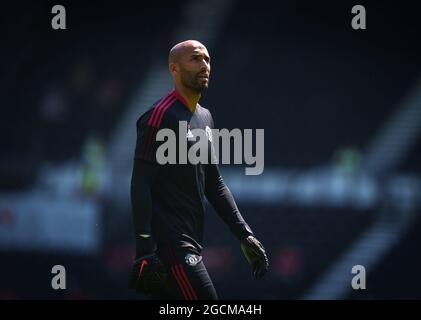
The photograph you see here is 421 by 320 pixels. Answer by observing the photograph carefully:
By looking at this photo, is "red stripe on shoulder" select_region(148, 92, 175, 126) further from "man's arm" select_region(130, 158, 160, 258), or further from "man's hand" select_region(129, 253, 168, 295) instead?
"man's hand" select_region(129, 253, 168, 295)

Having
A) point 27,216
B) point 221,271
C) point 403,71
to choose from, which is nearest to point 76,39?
point 27,216

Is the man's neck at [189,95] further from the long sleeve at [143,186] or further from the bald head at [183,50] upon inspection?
the long sleeve at [143,186]

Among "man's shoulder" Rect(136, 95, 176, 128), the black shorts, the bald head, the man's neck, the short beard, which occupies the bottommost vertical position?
the black shorts

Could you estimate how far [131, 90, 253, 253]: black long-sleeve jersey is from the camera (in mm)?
5000

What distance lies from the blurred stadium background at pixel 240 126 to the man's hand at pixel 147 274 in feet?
27.8

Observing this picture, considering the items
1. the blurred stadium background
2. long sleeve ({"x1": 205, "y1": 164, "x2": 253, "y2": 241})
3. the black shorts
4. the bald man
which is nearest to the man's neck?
the bald man

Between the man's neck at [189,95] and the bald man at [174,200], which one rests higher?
the man's neck at [189,95]

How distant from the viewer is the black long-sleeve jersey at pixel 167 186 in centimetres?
500

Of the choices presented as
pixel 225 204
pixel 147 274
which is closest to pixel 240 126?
pixel 225 204

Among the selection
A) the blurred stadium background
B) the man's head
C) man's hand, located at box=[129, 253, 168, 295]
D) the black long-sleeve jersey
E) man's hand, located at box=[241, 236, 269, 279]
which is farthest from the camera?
the blurred stadium background

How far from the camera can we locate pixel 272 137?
14.8 m

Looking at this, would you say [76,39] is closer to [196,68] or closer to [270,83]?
[270,83]

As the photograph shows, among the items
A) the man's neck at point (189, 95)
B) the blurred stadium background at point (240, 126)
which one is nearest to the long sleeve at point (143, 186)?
the man's neck at point (189, 95)

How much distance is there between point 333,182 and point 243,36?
2.61 m
